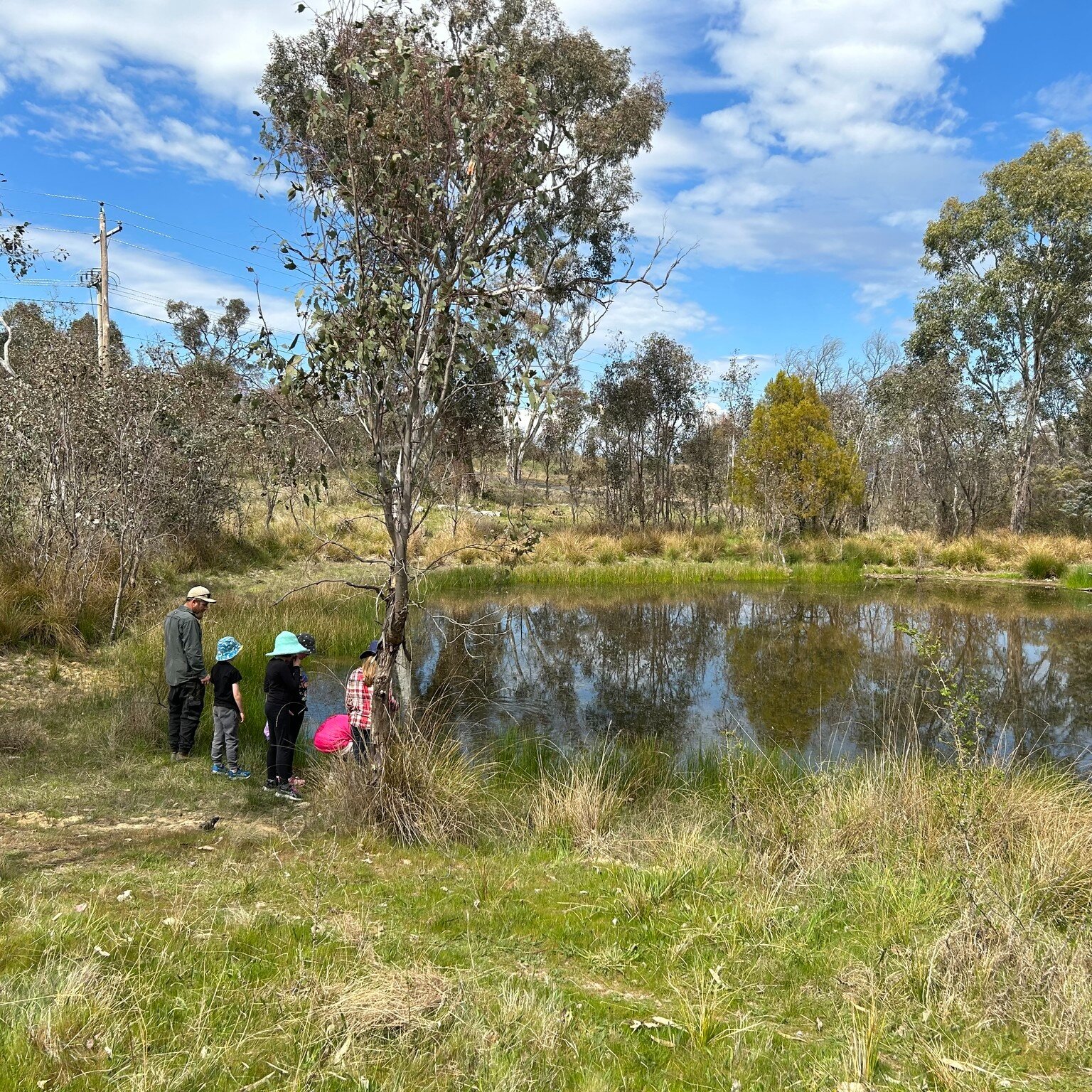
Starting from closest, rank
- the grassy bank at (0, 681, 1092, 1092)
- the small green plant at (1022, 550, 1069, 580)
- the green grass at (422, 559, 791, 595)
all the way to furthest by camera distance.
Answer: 1. the grassy bank at (0, 681, 1092, 1092)
2. the green grass at (422, 559, 791, 595)
3. the small green plant at (1022, 550, 1069, 580)

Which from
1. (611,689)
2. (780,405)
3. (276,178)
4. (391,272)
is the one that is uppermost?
(780,405)

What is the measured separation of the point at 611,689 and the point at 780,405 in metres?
18.1

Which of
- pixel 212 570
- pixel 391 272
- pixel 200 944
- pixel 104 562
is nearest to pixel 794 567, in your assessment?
pixel 212 570

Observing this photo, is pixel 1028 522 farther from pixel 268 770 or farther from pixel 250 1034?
pixel 250 1034

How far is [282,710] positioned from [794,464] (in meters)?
22.2

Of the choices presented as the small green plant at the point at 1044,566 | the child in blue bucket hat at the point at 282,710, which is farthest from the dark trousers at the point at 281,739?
the small green plant at the point at 1044,566

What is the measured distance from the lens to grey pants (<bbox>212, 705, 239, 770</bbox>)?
6.67 m

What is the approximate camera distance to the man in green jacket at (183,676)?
22.6 feet

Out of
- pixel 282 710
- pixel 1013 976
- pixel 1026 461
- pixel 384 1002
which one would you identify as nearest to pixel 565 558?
pixel 282 710

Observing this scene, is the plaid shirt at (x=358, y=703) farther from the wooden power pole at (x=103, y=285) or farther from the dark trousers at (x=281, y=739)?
the wooden power pole at (x=103, y=285)

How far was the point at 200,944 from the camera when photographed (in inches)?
128

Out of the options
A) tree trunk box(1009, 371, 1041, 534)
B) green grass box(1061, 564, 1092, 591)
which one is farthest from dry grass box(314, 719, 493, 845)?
tree trunk box(1009, 371, 1041, 534)

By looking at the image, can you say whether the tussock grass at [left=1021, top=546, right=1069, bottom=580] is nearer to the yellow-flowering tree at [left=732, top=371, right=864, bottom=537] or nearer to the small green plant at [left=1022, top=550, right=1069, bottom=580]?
the small green plant at [left=1022, top=550, right=1069, bottom=580]

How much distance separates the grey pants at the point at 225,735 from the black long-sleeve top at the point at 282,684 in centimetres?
55
